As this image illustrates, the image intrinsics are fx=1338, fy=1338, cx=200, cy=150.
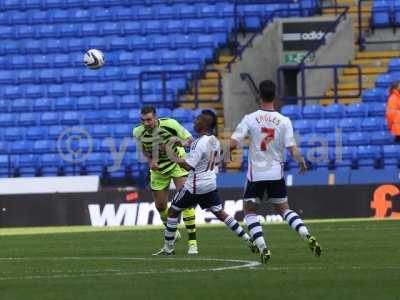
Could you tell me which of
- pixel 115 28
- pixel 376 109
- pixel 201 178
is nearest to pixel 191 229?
pixel 201 178

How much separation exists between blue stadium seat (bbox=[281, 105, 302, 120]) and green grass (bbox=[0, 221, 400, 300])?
35.9 feet

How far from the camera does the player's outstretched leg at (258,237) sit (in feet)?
51.0

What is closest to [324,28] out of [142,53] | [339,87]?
[339,87]

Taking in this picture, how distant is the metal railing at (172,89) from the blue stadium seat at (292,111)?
7.33 feet

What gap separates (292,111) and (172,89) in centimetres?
372

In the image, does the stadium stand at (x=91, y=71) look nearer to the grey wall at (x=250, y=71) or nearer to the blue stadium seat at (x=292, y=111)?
the grey wall at (x=250, y=71)

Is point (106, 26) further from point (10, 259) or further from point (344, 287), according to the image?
point (344, 287)

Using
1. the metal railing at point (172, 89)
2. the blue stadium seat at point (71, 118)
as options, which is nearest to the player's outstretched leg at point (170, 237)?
the metal railing at point (172, 89)

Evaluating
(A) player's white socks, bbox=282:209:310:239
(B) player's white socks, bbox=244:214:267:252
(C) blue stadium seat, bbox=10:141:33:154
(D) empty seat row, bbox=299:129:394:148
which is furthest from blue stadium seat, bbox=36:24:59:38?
(B) player's white socks, bbox=244:214:267:252

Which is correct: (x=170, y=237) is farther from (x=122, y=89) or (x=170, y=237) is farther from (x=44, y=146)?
(x=122, y=89)

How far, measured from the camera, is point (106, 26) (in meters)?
38.5

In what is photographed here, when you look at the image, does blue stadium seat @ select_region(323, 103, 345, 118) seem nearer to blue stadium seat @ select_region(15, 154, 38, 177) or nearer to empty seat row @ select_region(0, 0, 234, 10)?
empty seat row @ select_region(0, 0, 234, 10)

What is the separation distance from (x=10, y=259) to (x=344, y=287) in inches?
247

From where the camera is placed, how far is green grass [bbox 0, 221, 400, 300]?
1209cm
